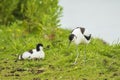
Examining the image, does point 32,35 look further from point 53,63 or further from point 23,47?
point 53,63

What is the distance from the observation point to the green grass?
12320mm

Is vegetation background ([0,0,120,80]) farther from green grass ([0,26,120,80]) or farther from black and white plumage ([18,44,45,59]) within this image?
black and white plumage ([18,44,45,59])

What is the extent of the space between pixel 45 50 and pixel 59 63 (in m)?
2.31

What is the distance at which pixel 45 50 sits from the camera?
16.0m

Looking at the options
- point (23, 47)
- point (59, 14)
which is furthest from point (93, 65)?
point (59, 14)

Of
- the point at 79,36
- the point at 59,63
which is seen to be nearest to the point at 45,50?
the point at 59,63

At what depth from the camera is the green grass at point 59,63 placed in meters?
12.3

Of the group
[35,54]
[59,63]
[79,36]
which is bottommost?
[59,63]

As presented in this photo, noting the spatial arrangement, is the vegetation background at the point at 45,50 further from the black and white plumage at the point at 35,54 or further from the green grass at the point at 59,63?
the black and white plumage at the point at 35,54

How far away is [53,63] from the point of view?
1393 cm

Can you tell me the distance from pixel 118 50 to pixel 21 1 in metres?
7.71

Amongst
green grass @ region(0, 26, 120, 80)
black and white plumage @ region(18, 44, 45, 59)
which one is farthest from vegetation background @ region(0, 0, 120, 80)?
black and white plumage @ region(18, 44, 45, 59)

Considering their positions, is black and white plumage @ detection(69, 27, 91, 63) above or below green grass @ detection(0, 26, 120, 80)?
above

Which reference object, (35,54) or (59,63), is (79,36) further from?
(35,54)
